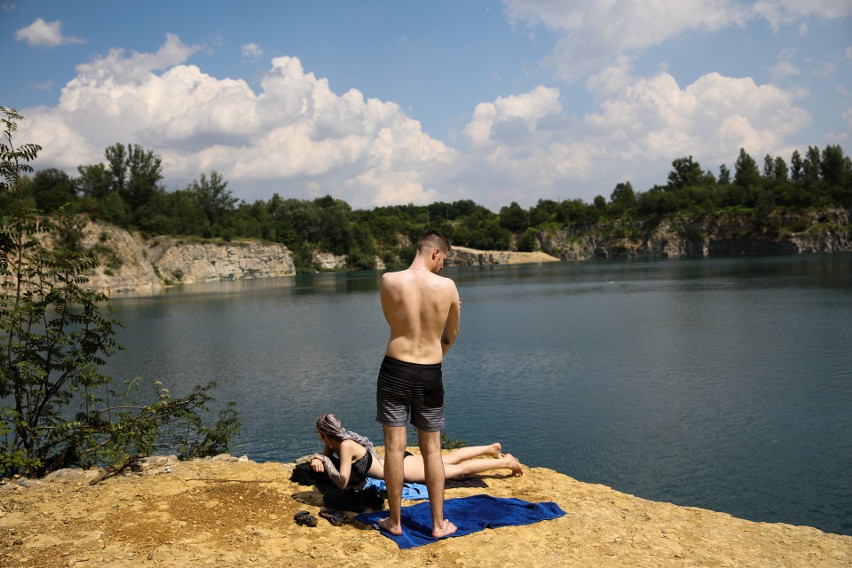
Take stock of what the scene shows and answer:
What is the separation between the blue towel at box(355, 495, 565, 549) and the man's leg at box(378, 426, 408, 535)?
0.42 ft

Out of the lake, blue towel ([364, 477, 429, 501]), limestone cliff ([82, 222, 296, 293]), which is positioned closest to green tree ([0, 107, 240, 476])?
blue towel ([364, 477, 429, 501])

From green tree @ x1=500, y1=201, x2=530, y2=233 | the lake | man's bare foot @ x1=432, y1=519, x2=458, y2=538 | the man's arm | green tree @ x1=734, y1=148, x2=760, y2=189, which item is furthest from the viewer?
green tree @ x1=500, y1=201, x2=530, y2=233

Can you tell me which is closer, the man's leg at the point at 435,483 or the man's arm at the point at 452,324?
the man's leg at the point at 435,483

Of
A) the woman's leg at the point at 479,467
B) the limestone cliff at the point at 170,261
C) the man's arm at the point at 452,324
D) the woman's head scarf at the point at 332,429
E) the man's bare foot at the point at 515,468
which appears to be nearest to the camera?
the man's arm at the point at 452,324

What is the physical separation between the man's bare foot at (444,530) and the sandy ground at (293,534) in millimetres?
61

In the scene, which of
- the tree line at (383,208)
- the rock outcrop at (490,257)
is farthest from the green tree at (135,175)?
the rock outcrop at (490,257)

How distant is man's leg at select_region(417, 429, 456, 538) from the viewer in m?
5.29

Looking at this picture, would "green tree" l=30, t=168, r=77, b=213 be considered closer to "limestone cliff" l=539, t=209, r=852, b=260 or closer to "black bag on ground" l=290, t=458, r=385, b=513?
"black bag on ground" l=290, t=458, r=385, b=513

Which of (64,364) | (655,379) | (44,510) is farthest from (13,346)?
(655,379)

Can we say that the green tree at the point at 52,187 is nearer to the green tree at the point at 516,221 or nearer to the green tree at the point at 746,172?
the green tree at the point at 516,221

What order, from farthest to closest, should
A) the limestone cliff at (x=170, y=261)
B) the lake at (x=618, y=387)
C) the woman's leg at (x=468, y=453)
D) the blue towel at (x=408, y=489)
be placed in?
the limestone cliff at (x=170, y=261), the lake at (x=618, y=387), the woman's leg at (x=468, y=453), the blue towel at (x=408, y=489)

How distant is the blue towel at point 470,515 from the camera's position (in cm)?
533

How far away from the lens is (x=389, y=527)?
5.39 metres

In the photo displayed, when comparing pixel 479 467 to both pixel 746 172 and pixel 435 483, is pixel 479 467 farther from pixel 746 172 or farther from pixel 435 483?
pixel 746 172
